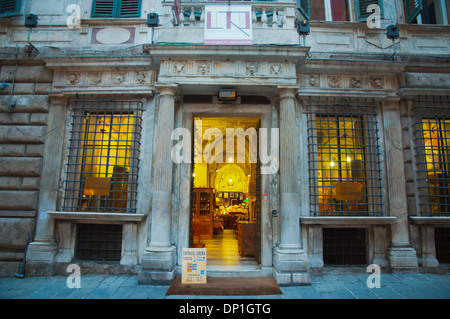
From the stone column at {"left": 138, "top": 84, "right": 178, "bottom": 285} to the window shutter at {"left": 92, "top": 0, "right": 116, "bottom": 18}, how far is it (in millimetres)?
3149

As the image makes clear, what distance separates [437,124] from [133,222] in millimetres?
8420

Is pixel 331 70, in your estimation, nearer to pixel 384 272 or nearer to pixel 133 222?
pixel 384 272

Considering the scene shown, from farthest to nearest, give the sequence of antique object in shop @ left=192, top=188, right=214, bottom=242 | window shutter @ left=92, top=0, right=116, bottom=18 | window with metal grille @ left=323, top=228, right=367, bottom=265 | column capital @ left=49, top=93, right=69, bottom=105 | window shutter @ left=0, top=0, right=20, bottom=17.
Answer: antique object in shop @ left=192, top=188, right=214, bottom=242 → window shutter @ left=92, top=0, right=116, bottom=18 → window shutter @ left=0, top=0, right=20, bottom=17 → column capital @ left=49, top=93, right=69, bottom=105 → window with metal grille @ left=323, top=228, right=367, bottom=265

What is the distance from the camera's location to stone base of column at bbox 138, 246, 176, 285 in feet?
18.1

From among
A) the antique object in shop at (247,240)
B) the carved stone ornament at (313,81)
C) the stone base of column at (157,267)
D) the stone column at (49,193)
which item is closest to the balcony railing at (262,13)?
the carved stone ornament at (313,81)

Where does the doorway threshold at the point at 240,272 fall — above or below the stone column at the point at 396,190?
below

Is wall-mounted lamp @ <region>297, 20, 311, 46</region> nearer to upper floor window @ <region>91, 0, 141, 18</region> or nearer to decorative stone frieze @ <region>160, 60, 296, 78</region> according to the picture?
decorative stone frieze @ <region>160, 60, 296, 78</region>

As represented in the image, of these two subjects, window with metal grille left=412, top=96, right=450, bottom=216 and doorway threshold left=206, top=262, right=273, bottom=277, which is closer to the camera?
doorway threshold left=206, top=262, right=273, bottom=277

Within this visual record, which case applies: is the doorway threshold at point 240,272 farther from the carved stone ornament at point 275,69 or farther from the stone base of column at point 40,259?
the carved stone ornament at point 275,69

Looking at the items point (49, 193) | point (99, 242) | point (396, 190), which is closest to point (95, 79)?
point (49, 193)

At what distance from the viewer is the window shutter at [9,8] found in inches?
283

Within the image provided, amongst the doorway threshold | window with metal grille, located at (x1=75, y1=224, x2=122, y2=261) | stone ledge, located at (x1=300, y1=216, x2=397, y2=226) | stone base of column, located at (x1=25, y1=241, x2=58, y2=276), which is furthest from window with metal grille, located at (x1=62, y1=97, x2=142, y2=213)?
stone ledge, located at (x1=300, y1=216, x2=397, y2=226)

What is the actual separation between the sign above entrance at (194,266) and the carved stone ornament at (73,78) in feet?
17.2
